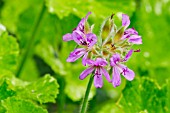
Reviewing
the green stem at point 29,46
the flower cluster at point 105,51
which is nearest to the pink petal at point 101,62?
the flower cluster at point 105,51

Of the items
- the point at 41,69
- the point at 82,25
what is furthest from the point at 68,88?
the point at 82,25

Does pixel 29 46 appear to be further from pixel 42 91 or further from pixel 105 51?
pixel 105 51

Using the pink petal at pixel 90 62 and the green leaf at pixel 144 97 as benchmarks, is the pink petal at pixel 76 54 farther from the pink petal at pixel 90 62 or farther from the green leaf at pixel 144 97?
the green leaf at pixel 144 97

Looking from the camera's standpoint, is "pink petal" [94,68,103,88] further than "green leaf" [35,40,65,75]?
No

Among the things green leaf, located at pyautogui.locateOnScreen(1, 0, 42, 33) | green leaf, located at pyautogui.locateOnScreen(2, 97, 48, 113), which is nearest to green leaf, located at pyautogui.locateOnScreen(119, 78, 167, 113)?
green leaf, located at pyautogui.locateOnScreen(2, 97, 48, 113)

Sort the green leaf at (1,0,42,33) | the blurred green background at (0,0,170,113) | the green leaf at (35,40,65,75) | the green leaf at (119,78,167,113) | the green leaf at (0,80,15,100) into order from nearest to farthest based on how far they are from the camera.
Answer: the green leaf at (0,80,15,100), the green leaf at (119,78,167,113), the blurred green background at (0,0,170,113), the green leaf at (35,40,65,75), the green leaf at (1,0,42,33)

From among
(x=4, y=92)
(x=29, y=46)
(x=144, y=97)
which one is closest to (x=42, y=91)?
(x=4, y=92)

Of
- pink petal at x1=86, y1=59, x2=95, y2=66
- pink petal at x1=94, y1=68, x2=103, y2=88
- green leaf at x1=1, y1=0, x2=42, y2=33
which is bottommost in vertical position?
pink petal at x1=94, y1=68, x2=103, y2=88

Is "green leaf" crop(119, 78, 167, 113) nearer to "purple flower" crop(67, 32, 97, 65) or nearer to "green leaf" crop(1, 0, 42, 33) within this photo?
"purple flower" crop(67, 32, 97, 65)
